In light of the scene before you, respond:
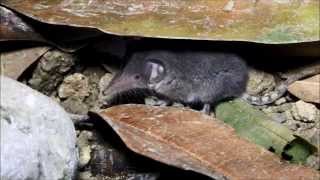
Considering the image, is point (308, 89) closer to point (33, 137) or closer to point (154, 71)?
point (154, 71)

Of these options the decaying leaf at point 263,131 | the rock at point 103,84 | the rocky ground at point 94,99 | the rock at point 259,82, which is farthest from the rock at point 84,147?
the rock at point 259,82

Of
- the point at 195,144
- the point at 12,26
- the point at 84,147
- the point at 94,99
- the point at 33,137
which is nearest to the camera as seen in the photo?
the point at 33,137

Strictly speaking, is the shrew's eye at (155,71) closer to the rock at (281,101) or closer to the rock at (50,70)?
the rock at (50,70)

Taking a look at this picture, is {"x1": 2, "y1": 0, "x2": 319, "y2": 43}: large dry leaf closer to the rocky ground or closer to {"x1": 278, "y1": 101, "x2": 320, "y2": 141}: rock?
the rocky ground

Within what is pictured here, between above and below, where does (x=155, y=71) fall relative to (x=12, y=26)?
below

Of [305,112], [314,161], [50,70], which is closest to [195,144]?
[314,161]

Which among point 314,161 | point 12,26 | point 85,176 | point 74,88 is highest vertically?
point 12,26

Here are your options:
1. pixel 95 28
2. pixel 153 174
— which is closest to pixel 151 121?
pixel 153 174

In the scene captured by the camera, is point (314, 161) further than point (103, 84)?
No
